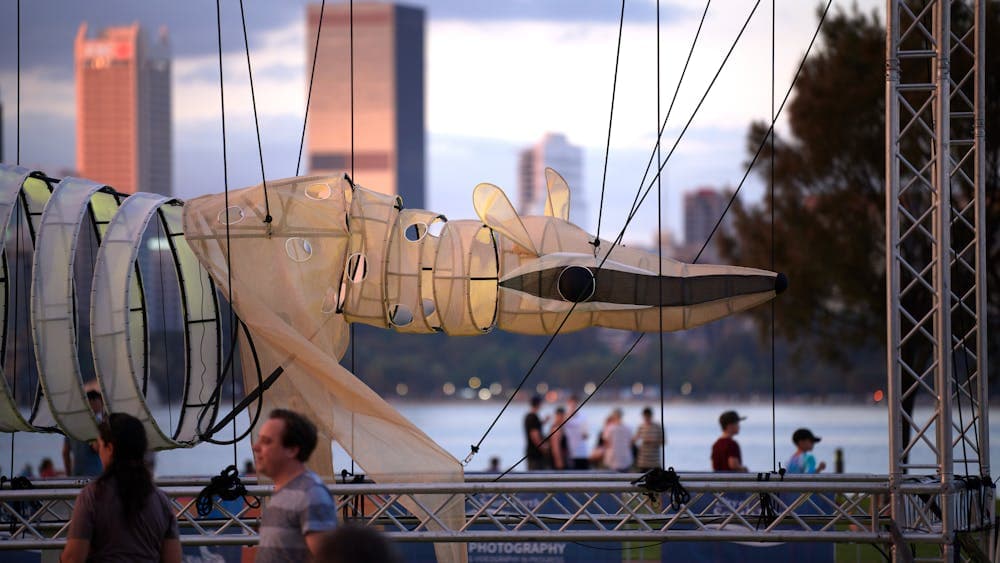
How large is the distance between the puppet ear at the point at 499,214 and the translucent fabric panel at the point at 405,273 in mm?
396

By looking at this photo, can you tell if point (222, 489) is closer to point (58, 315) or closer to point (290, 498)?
point (58, 315)

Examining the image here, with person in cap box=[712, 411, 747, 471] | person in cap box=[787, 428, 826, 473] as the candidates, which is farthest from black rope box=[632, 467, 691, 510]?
person in cap box=[787, 428, 826, 473]

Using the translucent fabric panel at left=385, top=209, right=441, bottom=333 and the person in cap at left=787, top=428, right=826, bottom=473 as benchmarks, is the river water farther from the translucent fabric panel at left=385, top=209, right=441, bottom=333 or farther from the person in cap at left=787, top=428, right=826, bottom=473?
the translucent fabric panel at left=385, top=209, right=441, bottom=333

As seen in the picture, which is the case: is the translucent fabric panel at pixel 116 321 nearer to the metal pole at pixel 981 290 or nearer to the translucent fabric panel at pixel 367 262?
the translucent fabric panel at pixel 367 262

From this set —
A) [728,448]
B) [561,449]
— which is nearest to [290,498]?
[728,448]

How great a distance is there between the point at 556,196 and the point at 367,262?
1.57 meters

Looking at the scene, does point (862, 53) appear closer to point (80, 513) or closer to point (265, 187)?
point (265, 187)

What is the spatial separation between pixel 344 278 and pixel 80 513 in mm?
4756

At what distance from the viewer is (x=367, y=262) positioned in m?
10.6

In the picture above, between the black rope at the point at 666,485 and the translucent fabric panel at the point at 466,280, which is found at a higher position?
the translucent fabric panel at the point at 466,280

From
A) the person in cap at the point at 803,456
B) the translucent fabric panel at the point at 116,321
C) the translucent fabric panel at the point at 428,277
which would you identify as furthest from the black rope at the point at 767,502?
the translucent fabric panel at the point at 116,321

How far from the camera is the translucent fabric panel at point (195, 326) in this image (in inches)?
443

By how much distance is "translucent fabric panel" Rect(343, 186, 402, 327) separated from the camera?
413 inches

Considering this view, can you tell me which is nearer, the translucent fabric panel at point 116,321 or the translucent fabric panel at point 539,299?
the translucent fabric panel at point 116,321
